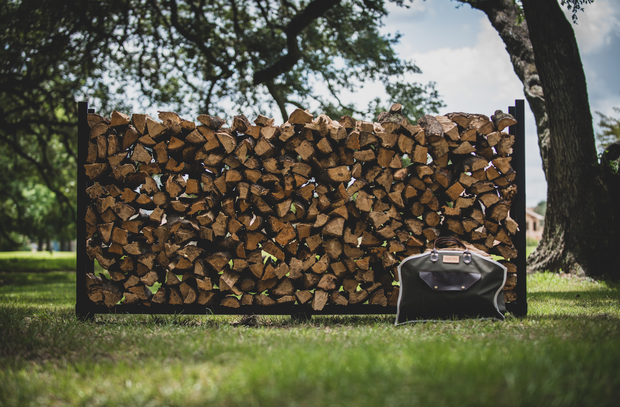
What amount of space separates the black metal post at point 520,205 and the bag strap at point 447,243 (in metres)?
0.63

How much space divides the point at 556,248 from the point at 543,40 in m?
3.28

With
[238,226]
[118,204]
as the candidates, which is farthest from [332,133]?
[118,204]

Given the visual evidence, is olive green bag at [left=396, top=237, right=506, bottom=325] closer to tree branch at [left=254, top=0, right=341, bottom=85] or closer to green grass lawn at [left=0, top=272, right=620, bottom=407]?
green grass lawn at [left=0, top=272, right=620, bottom=407]

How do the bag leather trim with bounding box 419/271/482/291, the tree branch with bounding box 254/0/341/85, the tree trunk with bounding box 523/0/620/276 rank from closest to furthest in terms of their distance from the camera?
the bag leather trim with bounding box 419/271/482/291, the tree trunk with bounding box 523/0/620/276, the tree branch with bounding box 254/0/341/85

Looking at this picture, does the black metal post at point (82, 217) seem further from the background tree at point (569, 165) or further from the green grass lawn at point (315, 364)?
the background tree at point (569, 165)

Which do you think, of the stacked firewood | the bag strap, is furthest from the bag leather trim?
the stacked firewood

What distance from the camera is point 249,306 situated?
4.04 meters

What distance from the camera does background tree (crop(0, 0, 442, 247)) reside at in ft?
33.2

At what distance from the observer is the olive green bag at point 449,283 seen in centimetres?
368

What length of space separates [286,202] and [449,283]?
1544mm

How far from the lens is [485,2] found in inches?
334

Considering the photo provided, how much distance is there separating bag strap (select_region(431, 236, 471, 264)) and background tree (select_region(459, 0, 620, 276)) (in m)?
4.16

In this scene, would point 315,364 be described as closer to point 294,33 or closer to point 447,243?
point 447,243

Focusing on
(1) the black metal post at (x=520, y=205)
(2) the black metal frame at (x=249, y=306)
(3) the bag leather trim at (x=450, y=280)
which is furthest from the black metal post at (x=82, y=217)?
(1) the black metal post at (x=520, y=205)
